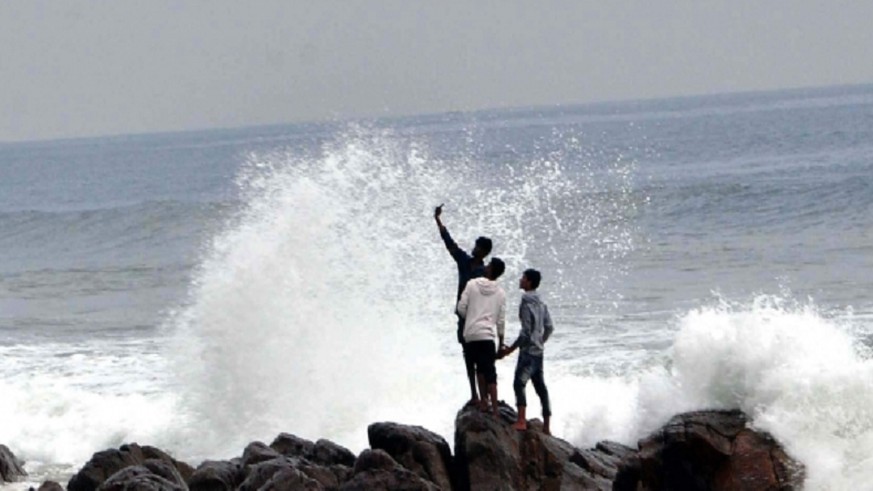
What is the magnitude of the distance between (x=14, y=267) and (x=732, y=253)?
64.4 ft

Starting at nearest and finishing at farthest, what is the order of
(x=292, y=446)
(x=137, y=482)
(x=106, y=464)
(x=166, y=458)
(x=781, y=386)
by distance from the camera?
(x=137, y=482) → (x=781, y=386) → (x=106, y=464) → (x=292, y=446) → (x=166, y=458)

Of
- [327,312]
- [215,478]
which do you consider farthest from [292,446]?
[327,312]

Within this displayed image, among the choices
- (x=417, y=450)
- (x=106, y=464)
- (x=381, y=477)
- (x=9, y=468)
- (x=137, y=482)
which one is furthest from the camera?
(x=9, y=468)

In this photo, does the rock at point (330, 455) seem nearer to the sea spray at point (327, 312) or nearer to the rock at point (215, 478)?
the rock at point (215, 478)

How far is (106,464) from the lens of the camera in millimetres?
13836

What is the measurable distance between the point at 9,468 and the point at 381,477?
237 inches

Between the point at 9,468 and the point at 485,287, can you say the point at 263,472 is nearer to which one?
the point at 485,287

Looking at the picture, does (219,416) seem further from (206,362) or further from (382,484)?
(382,484)

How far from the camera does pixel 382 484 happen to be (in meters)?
12.1

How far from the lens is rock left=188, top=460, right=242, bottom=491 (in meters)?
13.2

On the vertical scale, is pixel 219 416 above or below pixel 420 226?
below

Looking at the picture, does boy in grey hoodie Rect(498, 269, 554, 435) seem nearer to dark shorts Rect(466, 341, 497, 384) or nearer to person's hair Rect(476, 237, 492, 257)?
dark shorts Rect(466, 341, 497, 384)

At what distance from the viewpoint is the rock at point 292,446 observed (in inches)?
555

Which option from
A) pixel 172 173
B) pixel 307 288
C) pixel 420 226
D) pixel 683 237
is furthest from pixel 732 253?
pixel 172 173
